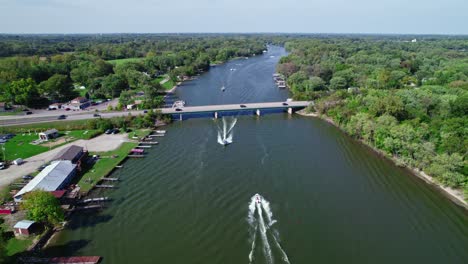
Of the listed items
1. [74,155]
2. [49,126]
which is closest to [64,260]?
[74,155]

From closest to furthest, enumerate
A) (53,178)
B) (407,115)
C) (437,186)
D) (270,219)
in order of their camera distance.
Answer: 1. (270,219)
2. (53,178)
3. (437,186)
4. (407,115)

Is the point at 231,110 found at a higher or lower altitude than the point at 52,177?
higher

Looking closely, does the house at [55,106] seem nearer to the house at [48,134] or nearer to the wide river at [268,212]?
the house at [48,134]

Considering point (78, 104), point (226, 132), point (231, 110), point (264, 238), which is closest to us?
point (264, 238)

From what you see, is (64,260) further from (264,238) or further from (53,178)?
(264,238)

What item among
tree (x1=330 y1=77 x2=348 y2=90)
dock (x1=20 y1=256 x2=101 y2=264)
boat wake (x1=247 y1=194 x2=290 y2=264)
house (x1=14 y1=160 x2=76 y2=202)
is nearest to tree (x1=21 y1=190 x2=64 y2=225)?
dock (x1=20 y1=256 x2=101 y2=264)

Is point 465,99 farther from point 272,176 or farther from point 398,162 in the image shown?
point 272,176

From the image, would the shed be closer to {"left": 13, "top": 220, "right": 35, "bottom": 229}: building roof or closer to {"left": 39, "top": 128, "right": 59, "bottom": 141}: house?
{"left": 39, "top": 128, "right": 59, "bottom": 141}: house
